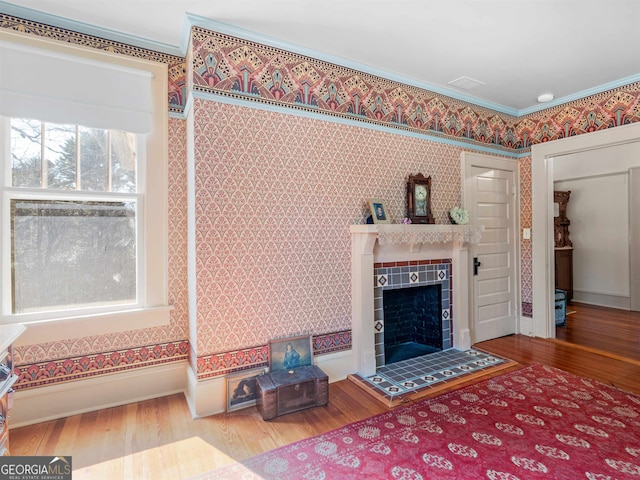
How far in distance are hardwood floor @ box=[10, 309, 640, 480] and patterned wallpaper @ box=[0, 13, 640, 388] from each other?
31 centimetres

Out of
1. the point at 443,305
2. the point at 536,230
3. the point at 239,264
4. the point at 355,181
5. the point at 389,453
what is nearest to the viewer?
the point at 389,453

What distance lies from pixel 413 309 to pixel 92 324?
9.48 feet

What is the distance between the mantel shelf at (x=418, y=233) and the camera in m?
2.77

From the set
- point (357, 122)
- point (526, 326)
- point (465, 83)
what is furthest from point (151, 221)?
point (526, 326)

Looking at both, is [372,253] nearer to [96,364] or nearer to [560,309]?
[96,364]

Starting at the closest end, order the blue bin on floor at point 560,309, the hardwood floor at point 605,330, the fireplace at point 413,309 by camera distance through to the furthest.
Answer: the fireplace at point 413,309 < the hardwood floor at point 605,330 < the blue bin on floor at point 560,309

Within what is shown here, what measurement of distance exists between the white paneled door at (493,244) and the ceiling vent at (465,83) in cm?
68

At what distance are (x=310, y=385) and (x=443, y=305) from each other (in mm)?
1694

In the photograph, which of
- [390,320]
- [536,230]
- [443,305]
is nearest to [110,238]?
[390,320]

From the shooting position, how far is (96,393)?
2.37 m

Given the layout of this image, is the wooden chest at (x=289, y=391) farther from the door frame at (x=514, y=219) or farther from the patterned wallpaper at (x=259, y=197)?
the door frame at (x=514, y=219)

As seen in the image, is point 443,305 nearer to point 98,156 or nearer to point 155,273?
point 155,273

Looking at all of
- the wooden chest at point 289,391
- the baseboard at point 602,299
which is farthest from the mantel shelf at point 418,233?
the baseboard at point 602,299

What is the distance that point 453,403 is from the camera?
238 centimetres
